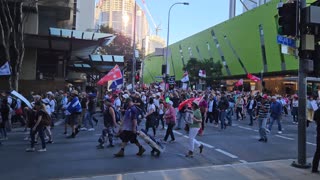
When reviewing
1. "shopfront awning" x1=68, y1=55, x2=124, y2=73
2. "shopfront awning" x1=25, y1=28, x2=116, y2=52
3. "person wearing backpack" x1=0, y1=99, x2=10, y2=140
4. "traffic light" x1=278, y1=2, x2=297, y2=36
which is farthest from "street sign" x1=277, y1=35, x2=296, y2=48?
"shopfront awning" x1=68, y1=55, x2=124, y2=73

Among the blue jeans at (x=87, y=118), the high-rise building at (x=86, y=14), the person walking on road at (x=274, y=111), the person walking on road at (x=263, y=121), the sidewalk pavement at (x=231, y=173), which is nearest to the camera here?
the sidewalk pavement at (x=231, y=173)

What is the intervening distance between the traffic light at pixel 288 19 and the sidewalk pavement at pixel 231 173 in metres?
3.17

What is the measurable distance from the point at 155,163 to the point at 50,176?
271cm

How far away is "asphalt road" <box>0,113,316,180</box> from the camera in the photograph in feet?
30.1

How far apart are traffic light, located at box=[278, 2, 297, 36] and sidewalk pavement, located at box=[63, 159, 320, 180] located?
317 centimetres

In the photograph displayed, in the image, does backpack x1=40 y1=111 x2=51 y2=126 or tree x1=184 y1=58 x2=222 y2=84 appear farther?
tree x1=184 y1=58 x2=222 y2=84

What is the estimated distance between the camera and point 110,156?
11.0 m

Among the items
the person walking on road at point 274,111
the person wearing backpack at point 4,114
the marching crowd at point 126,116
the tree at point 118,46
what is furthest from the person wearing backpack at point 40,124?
the tree at point 118,46

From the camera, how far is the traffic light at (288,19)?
9648mm

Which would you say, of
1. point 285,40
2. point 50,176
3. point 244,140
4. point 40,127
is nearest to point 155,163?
point 50,176

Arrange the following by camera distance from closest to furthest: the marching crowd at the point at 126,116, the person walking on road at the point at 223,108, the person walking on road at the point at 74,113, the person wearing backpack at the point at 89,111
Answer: the marching crowd at the point at 126,116 < the person walking on road at the point at 74,113 < the person wearing backpack at the point at 89,111 < the person walking on road at the point at 223,108

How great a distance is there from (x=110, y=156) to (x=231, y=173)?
3.59 m

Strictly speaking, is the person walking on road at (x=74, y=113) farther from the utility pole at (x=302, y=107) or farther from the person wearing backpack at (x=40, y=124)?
the utility pole at (x=302, y=107)

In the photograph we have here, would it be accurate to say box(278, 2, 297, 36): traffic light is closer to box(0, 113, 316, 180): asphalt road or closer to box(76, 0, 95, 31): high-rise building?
box(0, 113, 316, 180): asphalt road
